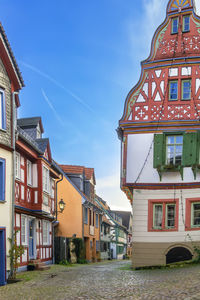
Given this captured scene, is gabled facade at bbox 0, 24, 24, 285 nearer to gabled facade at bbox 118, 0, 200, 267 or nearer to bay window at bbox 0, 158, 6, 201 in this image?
bay window at bbox 0, 158, 6, 201

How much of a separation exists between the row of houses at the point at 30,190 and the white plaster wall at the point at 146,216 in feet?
17.0

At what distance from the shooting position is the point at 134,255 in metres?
20.2

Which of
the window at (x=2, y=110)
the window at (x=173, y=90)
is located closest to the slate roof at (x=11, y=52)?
the window at (x=2, y=110)

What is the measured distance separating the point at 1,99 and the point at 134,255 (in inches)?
378

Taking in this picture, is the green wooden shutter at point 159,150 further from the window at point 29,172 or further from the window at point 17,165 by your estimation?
the window at point 29,172

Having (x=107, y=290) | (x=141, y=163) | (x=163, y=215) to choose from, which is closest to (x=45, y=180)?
(x=141, y=163)

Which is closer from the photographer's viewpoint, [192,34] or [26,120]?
[192,34]

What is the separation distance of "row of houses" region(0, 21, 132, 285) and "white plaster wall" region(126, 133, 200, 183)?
4825mm

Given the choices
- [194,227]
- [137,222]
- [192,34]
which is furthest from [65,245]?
[192,34]

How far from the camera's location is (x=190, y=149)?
20.0 metres

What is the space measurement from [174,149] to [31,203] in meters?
7.80

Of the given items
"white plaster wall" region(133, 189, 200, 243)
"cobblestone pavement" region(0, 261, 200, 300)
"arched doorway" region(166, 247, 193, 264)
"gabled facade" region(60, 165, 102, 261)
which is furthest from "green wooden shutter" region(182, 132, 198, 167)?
"gabled facade" region(60, 165, 102, 261)

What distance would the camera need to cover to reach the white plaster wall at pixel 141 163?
20266 mm

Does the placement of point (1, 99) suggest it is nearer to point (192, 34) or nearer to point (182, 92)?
point (182, 92)
